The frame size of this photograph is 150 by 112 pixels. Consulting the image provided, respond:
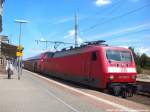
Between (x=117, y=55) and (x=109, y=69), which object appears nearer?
(x=109, y=69)

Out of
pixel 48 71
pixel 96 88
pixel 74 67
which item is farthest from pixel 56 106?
pixel 48 71

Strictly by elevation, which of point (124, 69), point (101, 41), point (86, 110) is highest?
point (101, 41)

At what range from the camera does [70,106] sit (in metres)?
15.4

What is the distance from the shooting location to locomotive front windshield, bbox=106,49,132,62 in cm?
2357

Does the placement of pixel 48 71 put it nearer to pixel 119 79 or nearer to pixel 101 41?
pixel 101 41

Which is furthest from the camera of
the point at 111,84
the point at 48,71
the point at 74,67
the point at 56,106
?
the point at 48,71

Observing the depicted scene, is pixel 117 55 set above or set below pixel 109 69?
above

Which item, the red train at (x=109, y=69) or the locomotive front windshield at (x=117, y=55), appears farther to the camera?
the locomotive front windshield at (x=117, y=55)

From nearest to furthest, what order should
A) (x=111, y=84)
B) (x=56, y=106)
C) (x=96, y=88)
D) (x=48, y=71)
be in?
(x=56, y=106) < (x=111, y=84) < (x=96, y=88) < (x=48, y=71)

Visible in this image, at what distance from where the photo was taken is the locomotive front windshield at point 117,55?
77.3 feet

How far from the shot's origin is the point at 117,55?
938 inches

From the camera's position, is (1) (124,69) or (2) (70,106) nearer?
(2) (70,106)

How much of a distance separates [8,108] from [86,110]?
300 centimetres

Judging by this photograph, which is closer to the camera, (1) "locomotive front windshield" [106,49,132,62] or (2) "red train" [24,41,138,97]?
(2) "red train" [24,41,138,97]
